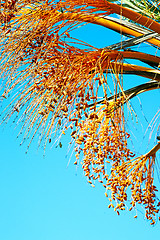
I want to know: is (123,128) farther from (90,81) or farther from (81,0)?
(81,0)

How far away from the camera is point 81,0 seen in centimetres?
261

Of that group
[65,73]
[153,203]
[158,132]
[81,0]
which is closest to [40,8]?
[81,0]

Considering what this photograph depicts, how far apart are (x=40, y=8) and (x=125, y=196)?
1631 mm

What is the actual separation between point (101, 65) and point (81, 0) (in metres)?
0.43

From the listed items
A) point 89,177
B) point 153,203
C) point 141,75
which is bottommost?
point 89,177

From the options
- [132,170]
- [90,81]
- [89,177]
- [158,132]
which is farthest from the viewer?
[132,170]

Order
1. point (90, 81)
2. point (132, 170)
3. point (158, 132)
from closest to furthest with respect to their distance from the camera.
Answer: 1. point (90, 81)
2. point (158, 132)
3. point (132, 170)

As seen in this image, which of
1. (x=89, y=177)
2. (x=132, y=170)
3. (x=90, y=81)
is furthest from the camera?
(x=132, y=170)

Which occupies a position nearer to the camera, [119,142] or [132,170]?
[119,142]

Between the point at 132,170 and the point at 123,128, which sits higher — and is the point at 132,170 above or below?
above

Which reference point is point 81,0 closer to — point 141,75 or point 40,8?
point 40,8

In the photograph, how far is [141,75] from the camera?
3289 mm

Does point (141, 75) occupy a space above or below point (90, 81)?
above

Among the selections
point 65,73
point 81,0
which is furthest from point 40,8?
point 65,73
